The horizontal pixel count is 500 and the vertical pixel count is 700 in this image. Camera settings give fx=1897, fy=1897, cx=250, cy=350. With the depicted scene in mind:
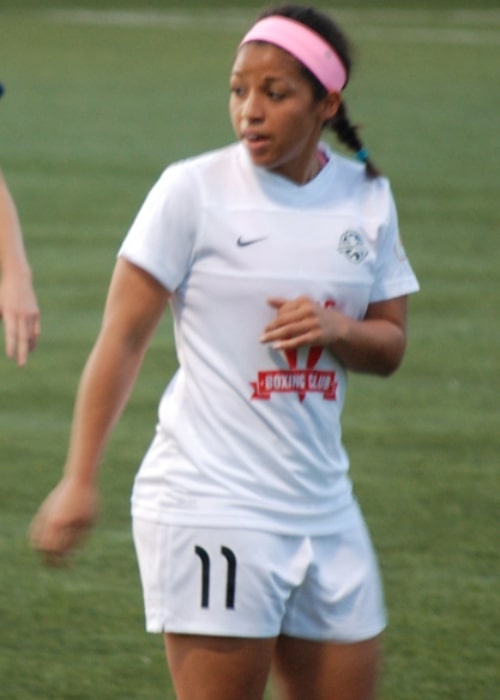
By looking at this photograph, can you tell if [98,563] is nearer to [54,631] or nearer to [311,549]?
[54,631]

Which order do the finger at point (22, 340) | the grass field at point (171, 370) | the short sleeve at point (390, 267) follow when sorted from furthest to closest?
1. the grass field at point (171, 370)
2. the finger at point (22, 340)
3. the short sleeve at point (390, 267)

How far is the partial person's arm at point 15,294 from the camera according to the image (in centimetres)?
386

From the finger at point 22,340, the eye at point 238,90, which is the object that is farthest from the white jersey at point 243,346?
the finger at point 22,340

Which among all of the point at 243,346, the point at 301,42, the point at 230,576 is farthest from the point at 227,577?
the point at 301,42

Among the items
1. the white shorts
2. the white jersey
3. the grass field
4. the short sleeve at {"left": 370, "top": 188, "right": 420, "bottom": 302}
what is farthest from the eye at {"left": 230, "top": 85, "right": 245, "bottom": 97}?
the grass field

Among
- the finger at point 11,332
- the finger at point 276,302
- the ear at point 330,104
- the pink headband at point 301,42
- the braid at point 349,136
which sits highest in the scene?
the pink headband at point 301,42

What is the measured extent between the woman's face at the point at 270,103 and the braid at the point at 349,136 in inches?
7.0

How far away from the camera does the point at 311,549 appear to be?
11.4ft

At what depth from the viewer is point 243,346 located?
3.50 meters

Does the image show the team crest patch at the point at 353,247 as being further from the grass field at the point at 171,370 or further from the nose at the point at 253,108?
the grass field at the point at 171,370

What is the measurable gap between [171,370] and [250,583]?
5.96 meters

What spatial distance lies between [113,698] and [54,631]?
577 millimetres

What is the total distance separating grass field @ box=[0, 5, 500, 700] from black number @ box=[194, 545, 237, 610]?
74.3 inches

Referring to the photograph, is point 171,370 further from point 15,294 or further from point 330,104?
point 330,104
